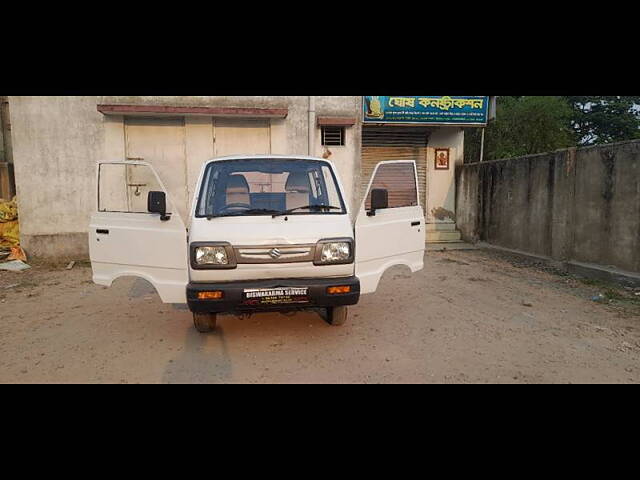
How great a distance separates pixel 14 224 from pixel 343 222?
29.5 ft

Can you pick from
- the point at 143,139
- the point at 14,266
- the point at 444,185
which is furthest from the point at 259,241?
the point at 444,185

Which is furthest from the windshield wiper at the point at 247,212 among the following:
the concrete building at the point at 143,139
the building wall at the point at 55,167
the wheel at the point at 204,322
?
the building wall at the point at 55,167

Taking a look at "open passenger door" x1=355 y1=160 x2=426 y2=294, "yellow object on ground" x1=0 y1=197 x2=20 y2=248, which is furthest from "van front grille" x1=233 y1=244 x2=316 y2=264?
"yellow object on ground" x1=0 y1=197 x2=20 y2=248

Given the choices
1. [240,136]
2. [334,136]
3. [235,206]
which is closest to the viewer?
[235,206]

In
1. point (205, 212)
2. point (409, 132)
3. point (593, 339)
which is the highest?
point (409, 132)

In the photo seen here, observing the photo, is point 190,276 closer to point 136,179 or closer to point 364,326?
point 364,326

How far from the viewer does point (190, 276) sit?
365 cm

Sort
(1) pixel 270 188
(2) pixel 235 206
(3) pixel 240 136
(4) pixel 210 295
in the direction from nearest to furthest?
(4) pixel 210 295, (2) pixel 235 206, (1) pixel 270 188, (3) pixel 240 136

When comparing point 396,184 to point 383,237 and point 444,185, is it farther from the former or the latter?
point 383,237

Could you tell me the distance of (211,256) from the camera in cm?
357

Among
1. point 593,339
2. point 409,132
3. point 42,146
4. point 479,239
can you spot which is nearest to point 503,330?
point 593,339

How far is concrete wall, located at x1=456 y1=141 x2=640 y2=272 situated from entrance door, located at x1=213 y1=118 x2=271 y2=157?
5.89 metres

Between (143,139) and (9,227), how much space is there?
3.74 metres

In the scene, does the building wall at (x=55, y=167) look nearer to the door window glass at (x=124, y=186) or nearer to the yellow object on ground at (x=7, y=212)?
the door window glass at (x=124, y=186)
